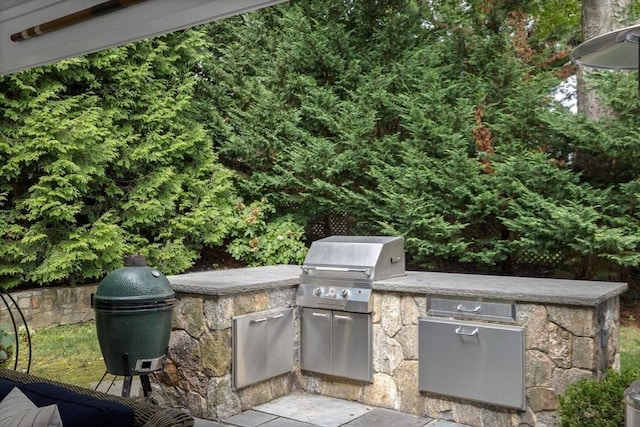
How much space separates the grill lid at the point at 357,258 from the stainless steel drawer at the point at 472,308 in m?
0.47

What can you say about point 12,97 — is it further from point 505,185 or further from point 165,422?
point 165,422

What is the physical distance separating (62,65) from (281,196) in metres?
2.98

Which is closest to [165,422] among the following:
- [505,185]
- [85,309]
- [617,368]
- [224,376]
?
[224,376]

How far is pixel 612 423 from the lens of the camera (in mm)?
2662

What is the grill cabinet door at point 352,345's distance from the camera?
3859mm

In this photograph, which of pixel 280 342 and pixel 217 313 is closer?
pixel 217 313

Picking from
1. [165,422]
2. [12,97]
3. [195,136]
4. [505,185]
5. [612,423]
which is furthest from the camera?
[195,136]

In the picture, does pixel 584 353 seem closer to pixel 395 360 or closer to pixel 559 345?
pixel 559 345

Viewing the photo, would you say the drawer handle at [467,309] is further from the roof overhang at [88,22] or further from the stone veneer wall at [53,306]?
the stone veneer wall at [53,306]

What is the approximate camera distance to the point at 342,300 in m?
3.94

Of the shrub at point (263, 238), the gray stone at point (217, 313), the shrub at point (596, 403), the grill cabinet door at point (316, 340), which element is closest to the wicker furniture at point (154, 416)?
the gray stone at point (217, 313)

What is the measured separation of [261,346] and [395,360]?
2.97 ft

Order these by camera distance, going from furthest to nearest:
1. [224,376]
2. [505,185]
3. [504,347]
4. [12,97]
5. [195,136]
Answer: [195,136], [12,97], [505,185], [224,376], [504,347]

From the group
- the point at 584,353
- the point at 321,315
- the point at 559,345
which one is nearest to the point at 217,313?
the point at 321,315
